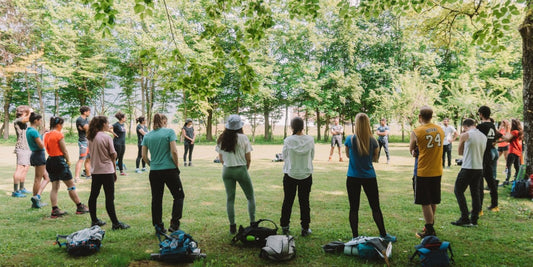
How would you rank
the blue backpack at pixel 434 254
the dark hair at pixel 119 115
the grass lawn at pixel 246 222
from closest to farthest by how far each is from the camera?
1. the blue backpack at pixel 434 254
2. the grass lawn at pixel 246 222
3. the dark hair at pixel 119 115

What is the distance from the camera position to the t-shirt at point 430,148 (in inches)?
182

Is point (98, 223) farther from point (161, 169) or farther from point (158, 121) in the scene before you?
point (158, 121)

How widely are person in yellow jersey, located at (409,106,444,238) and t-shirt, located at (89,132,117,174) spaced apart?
4889 mm

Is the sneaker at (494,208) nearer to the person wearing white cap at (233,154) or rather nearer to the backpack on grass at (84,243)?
the person wearing white cap at (233,154)

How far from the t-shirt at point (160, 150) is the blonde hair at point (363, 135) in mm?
2835

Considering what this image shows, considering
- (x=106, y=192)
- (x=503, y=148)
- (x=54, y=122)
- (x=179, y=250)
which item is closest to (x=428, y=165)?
(x=179, y=250)

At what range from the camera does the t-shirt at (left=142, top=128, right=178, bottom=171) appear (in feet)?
15.8

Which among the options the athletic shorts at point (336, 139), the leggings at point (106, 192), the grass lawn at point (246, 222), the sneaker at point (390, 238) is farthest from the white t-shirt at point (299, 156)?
the athletic shorts at point (336, 139)

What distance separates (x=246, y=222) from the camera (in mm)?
5582

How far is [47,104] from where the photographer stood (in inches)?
1340

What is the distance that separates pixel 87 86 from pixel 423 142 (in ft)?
110

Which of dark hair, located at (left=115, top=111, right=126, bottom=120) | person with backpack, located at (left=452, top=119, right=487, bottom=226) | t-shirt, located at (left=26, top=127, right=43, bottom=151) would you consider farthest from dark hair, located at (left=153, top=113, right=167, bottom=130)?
dark hair, located at (left=115, top=111, right=126, bottom=120)

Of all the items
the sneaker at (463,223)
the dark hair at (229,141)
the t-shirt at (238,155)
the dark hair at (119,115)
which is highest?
the dark hair at (119,115)

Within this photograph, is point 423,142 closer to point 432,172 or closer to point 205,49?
point 432,172
